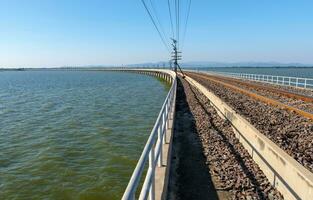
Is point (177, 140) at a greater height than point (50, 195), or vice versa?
point (177, 140)

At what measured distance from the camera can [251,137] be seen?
9641 millimetres

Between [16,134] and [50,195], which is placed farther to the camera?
[16,134]

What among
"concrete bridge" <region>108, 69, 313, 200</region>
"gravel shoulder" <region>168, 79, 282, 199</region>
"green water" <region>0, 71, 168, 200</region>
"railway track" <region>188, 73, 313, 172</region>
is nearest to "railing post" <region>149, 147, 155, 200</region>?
"concrete bridge" <region>108, 69, 313, 200</region>

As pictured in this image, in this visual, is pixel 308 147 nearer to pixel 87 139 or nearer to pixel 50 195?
pixel 50 195

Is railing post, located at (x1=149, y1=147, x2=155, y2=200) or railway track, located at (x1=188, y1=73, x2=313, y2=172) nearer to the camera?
railing post, located at (x1=149, y1=147, x2=155, y2=200)

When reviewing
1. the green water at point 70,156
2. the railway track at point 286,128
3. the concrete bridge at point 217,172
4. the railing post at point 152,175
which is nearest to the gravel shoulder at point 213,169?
the concrete bridge at point 217,172

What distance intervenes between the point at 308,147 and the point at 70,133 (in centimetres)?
1362

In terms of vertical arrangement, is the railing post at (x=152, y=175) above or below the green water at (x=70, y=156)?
above

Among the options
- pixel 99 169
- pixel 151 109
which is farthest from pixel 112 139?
pixel 151 109

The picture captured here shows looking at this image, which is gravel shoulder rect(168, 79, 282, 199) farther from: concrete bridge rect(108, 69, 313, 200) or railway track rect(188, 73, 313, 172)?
railway track rect(188, 73, 313, 172)

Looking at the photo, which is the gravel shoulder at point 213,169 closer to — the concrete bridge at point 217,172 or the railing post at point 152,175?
the concrete bridge at point 217,172

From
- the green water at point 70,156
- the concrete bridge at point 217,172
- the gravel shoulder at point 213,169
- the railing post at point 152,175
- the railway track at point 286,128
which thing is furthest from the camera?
the green water at point 70,156

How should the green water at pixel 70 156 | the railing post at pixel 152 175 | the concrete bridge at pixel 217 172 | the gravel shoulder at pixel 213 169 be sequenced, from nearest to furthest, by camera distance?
the railing post at pixel 152 175 < the concrete bridge at pixel 217 172 < the gravel shoulder at pixel 213 169 < the green water at pixel 70 156

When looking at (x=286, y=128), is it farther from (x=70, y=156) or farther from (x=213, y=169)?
(x=70, y=156)
